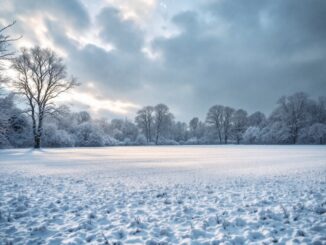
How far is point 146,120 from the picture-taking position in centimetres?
8025

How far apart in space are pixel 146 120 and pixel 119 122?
24975mm

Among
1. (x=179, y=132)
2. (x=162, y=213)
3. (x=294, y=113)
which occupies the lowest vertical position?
(x=162, y=213)

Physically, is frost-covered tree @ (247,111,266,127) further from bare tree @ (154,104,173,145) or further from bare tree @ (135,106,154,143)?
bare tree @ (135,106,154,143)

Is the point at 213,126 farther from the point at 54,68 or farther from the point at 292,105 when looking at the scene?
the point at 54,68

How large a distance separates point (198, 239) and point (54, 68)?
34792 millimetres

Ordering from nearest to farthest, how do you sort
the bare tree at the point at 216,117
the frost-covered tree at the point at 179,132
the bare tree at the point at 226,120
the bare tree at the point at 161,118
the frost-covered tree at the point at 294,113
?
1. the frost-covered tree at the point at 294,113
2. the bare tree at the point at 161,118
3. the bare tree at the point at 216,117
4. the bare tree at the point at 226,120
5. the frost-covered tree at the point at 179,132

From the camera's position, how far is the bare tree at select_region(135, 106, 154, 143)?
79.7m

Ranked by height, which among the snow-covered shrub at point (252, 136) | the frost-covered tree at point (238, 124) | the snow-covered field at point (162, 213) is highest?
the frost-covered tree at point (238, 124)

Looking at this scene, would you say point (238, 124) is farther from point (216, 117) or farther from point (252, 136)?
point (252, 136)

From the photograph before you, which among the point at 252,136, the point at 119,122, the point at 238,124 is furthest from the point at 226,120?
the point at 119,122

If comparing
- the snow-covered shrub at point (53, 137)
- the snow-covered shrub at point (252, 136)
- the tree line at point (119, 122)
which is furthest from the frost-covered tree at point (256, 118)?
the snow-covered shrub at point (53, 137)

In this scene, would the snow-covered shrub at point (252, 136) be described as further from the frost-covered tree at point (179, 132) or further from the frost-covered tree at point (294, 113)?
the frost-covered tree at point (179, 132)

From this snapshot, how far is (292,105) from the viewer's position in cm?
5962

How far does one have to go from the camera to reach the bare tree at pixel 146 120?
79744 millimetres
